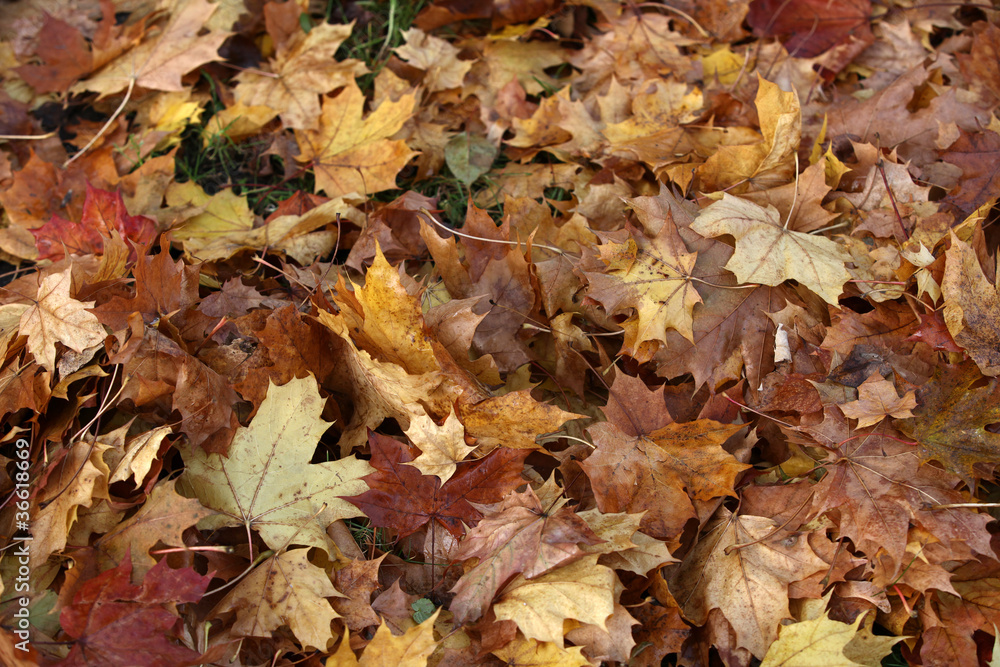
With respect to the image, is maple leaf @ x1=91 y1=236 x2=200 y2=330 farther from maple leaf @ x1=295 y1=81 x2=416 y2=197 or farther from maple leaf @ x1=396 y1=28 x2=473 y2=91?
maple leaf @ x1=396 y1=28 x2=473 y2=91

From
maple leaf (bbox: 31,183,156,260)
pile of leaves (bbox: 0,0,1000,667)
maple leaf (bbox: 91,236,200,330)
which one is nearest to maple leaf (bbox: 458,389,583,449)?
pile of leaves (bbox: 0,0,1000,667)

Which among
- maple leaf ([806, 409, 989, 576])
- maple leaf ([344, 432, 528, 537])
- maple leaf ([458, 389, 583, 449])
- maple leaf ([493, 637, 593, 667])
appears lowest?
maple leaf ([493, 637, 593, 667])

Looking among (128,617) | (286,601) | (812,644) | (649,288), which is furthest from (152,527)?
(812,644)

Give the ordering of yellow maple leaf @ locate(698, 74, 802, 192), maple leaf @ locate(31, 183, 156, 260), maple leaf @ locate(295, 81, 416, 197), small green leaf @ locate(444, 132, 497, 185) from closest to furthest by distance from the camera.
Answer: yellow maple leaf @ locate(698, 74, 802, 192)
maple leaf @ locate(31, 183, 156, 260)
maple leaf @ locate(295, 81, 416, 197)
small green leaf @ locate(444, 132, 497, 185)

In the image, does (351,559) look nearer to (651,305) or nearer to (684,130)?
(651,305)

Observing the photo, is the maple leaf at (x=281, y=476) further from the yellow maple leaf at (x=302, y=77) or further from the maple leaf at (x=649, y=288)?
the yellow maple leaf at (x=302, y=77)

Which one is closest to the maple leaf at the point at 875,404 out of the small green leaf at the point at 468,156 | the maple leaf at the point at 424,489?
the maple leaf at the point at 424,489

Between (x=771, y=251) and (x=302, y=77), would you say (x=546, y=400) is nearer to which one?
(x=771, y=251)
